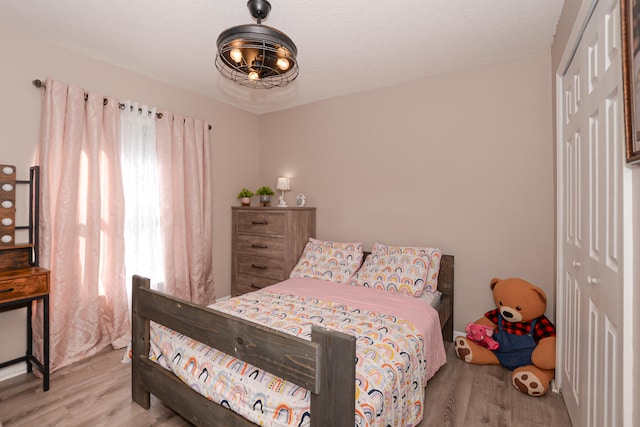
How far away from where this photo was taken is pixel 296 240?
3580 millimetres

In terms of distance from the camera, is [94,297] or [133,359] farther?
[94,297]

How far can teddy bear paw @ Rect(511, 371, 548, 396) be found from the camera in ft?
6.86

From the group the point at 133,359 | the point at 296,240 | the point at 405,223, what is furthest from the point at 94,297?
the point at 405,223

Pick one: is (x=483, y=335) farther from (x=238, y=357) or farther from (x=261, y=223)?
(x=261, y=223)

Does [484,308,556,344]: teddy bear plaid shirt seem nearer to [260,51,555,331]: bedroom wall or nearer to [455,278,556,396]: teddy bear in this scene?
[455,278,556,396]: teddy bear

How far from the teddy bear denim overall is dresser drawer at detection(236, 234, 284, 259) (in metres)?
2.19

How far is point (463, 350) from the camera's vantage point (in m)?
2.61

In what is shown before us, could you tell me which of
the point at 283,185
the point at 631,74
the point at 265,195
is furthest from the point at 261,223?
the point at 631,74

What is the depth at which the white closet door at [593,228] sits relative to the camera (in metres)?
1.15

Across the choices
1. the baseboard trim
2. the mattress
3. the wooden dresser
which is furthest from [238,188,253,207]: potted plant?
the baseboard trim

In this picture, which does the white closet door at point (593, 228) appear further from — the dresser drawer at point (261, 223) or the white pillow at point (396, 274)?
the dresser drawer at point (261, 223)

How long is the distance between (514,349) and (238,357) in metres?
2.11

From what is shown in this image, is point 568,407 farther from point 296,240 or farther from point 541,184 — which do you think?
point 296,240

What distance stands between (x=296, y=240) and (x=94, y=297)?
193 centimetres
